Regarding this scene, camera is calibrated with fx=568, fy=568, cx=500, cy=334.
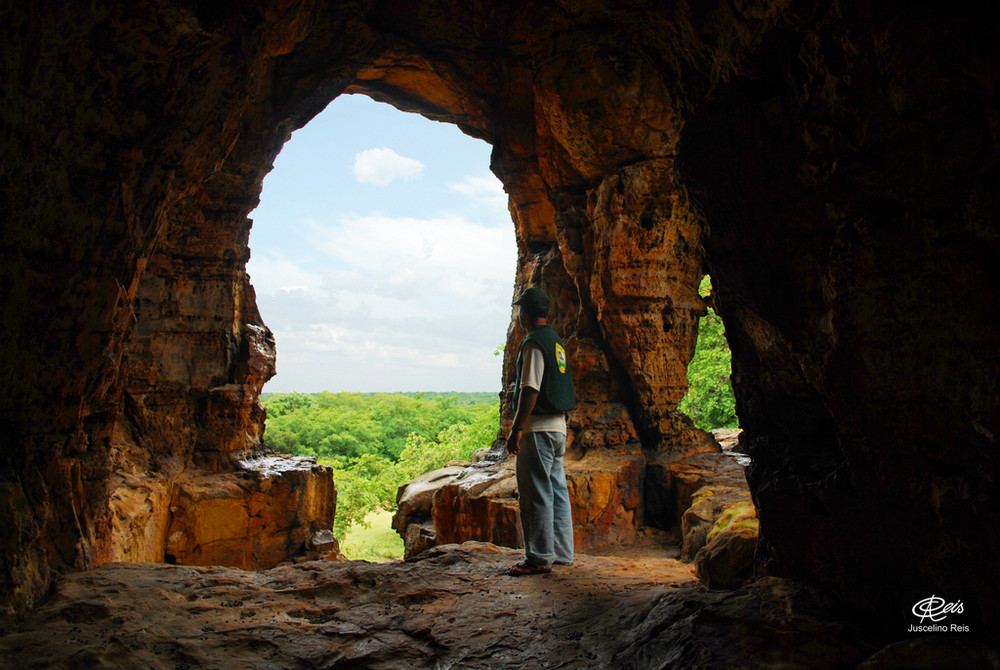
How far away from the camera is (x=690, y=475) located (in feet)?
25.2

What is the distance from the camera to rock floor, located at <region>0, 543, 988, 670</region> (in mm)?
2258

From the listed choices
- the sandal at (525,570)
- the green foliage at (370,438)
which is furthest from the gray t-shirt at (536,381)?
the green foliage at (370,438)

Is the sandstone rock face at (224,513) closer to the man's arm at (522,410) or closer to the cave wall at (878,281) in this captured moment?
the man's arm at (522,410)

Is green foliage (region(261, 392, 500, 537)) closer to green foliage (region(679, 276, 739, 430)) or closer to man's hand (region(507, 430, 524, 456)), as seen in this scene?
green foliage (region(679, 276, 739, 430))

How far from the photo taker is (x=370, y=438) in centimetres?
2592

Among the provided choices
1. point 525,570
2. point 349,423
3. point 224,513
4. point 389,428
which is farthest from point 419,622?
point 389,428

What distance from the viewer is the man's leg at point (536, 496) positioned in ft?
13.2

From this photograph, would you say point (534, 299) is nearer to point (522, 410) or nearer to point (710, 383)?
point (522, 410)

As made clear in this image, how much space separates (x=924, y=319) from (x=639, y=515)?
6367 millimetres

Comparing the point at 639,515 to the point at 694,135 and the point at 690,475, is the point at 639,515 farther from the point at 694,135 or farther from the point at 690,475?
the point at 694,135

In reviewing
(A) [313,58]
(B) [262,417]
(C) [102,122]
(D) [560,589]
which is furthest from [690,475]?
(A) [313,58]

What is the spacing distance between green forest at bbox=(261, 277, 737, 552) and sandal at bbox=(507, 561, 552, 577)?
23.1ft

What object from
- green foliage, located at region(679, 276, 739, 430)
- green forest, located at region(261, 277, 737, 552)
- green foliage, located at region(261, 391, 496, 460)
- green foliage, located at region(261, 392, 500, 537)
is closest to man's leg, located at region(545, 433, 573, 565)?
green forest, located at region(261, 277, 737, 552)
